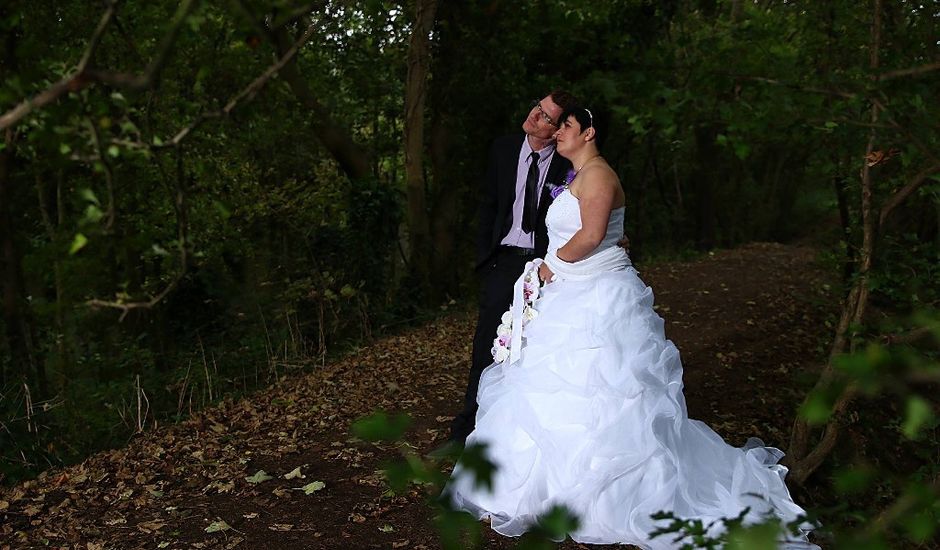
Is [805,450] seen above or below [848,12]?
below

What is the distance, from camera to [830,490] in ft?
18.3

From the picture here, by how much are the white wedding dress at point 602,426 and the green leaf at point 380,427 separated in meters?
3.08

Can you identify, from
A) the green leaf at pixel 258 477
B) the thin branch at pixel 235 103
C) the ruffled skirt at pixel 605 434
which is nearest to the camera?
the thin branch at pixel 235 103

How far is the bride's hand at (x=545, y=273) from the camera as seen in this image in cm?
468

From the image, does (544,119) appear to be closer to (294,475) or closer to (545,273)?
(545,273)

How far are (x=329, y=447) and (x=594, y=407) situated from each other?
2432 millimetres

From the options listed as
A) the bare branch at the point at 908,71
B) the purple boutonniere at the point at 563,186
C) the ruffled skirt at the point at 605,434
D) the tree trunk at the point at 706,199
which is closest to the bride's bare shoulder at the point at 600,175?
the purple boutonniere at the point at 563,186

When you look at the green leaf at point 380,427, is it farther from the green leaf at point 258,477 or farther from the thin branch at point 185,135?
the green leaf at point 258,477

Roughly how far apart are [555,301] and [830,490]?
2.61 metres

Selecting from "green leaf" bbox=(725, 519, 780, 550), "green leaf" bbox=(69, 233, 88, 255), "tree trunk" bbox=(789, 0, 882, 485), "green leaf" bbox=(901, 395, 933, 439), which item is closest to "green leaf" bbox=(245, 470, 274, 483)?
"tree trunk" bbox=(789, 0, 882, 485)

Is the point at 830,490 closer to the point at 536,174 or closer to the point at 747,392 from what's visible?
the point at 747,392

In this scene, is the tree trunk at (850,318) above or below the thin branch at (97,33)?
below

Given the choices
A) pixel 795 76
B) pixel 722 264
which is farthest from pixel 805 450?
pixel 722 264

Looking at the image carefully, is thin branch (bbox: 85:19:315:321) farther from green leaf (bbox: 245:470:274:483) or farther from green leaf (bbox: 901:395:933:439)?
green leaf (bbox: 245:470:274:483)
